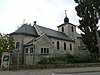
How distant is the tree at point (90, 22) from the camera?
31.0m

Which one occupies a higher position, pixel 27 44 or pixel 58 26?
pixel 58 26

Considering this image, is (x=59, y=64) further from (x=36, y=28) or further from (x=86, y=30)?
(x=36, y=28)

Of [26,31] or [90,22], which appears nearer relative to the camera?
[90,22]

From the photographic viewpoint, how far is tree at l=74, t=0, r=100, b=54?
102 ft

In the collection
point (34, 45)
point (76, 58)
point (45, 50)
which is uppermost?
point (34, 45)

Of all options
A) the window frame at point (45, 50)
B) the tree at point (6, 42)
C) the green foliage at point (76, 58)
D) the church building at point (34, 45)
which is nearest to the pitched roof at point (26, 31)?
the church building at point (34, 45)

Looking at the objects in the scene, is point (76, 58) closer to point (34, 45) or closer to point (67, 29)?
point (34, 45)

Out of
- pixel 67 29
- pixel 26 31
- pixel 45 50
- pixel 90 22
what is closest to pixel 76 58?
pixel 45 50

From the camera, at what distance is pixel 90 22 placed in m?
31.5

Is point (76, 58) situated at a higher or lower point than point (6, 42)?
lower

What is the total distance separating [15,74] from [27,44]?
16.2 metres

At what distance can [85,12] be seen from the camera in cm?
3167

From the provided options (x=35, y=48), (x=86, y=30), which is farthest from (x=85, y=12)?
(x=35, y=48)

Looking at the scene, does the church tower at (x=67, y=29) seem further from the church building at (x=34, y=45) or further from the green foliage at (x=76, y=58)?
the green foliage at (x=76, y=58)
